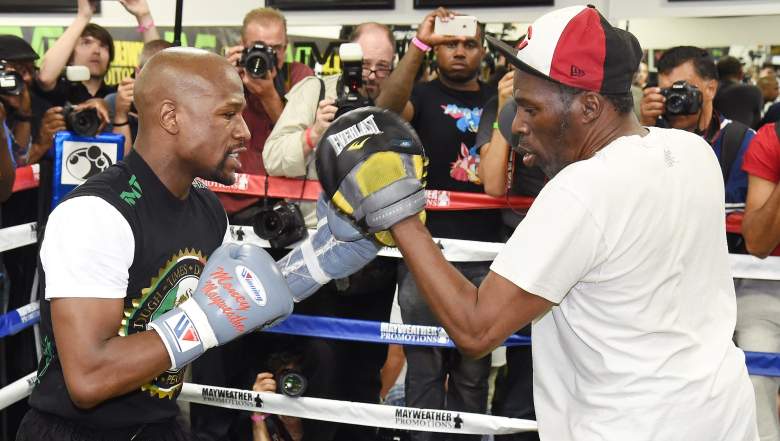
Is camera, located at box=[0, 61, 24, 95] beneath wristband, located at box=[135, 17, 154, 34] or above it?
beneath

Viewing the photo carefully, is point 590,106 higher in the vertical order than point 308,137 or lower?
higher

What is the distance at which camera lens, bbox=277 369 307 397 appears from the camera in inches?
122

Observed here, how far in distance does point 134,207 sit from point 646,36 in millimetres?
2919

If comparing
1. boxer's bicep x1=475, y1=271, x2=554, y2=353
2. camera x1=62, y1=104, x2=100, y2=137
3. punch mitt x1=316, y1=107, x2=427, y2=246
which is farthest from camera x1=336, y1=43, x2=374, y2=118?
boxer's bicep x1=475, y1=271, x2=554, y2=353

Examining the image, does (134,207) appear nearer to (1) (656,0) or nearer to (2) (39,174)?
(2) (39,174)

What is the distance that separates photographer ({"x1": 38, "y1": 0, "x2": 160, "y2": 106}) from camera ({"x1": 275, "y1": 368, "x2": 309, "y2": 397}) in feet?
5.61

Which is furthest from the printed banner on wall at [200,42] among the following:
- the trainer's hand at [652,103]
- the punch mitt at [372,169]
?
the punch mitt at [372,169]

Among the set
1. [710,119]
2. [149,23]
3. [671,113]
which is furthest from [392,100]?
[149,23]

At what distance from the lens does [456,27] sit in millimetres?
3170

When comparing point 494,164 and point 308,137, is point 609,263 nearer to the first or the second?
point 494,164

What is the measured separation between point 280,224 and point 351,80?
2.01 ft

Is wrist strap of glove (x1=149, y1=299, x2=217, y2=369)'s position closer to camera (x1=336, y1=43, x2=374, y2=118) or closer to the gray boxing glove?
the gray boxing glove

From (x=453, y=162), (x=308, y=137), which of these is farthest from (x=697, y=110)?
(x=308, y=137)

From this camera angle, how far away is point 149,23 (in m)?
4.00
